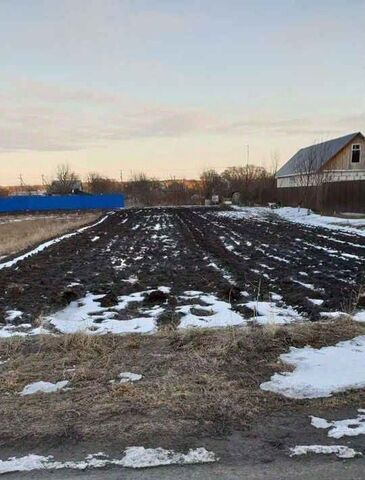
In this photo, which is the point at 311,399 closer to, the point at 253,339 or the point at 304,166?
the point at 253,339

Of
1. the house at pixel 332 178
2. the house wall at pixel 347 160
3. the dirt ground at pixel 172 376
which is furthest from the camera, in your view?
the house wall at pixel 347 160

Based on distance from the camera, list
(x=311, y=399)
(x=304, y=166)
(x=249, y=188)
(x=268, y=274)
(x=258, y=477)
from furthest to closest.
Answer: (x=249, y=188) → (x=304, y=166) → (x=268, y=274) → (x=311, y=399) → (x=258, y=477)

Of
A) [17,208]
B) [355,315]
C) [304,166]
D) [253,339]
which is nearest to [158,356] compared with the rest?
[253,339]

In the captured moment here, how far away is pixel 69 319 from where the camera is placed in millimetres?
6746

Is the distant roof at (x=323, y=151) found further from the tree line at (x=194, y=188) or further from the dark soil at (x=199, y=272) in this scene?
the dark soil at (x=199, y=272)

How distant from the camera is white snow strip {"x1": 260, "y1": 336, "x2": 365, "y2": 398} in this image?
3.99 metres

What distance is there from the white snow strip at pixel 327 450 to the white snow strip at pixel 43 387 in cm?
215

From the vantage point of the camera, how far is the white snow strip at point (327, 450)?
3.00 m

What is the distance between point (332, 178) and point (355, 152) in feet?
18.0

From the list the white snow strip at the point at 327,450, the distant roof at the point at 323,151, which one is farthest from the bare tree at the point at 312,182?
the white snow strip at the point at 327,450

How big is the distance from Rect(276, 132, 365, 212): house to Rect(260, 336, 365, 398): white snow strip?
90.5ft

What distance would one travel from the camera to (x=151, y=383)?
13.6 ft

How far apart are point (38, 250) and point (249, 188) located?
50.8 m

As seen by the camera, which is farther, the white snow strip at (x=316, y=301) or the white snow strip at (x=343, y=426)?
the white snow strip at (x=316, y=301)
